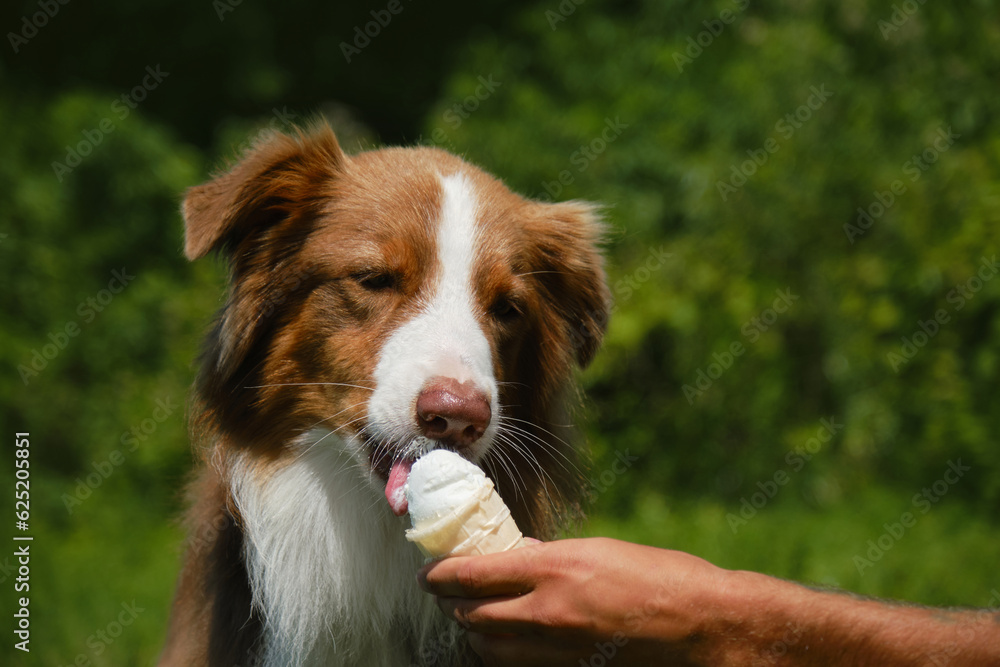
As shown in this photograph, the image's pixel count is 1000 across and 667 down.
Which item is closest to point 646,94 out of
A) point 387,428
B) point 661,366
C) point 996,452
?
point 661,366

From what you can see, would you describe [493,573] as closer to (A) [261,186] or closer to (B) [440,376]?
(B) [440,376]

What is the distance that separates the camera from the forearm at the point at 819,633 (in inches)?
103

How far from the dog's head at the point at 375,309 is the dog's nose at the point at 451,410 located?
0.06 meters

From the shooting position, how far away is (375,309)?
3201 mm

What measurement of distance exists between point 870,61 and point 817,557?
4752 millimetres

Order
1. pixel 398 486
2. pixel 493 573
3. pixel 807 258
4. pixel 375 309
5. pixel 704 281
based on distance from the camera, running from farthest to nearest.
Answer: pixel 807 258 → pixel 704 281 → pixel 375 309 → pixel 398 486 → pixel 493 573

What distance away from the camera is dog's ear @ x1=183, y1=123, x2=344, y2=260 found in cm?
327

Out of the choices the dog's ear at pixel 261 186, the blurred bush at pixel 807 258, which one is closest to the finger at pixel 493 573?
the dog's ear at pixel 261 186

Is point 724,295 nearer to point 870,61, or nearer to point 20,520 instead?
point 870,61

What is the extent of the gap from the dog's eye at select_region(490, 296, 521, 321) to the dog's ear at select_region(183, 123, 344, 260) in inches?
31.7

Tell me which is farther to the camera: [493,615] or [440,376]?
[440,376]

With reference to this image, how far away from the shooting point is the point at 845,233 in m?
7.96

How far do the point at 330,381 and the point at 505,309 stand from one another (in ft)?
2.23

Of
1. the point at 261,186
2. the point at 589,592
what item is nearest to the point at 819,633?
the point at 589,592
